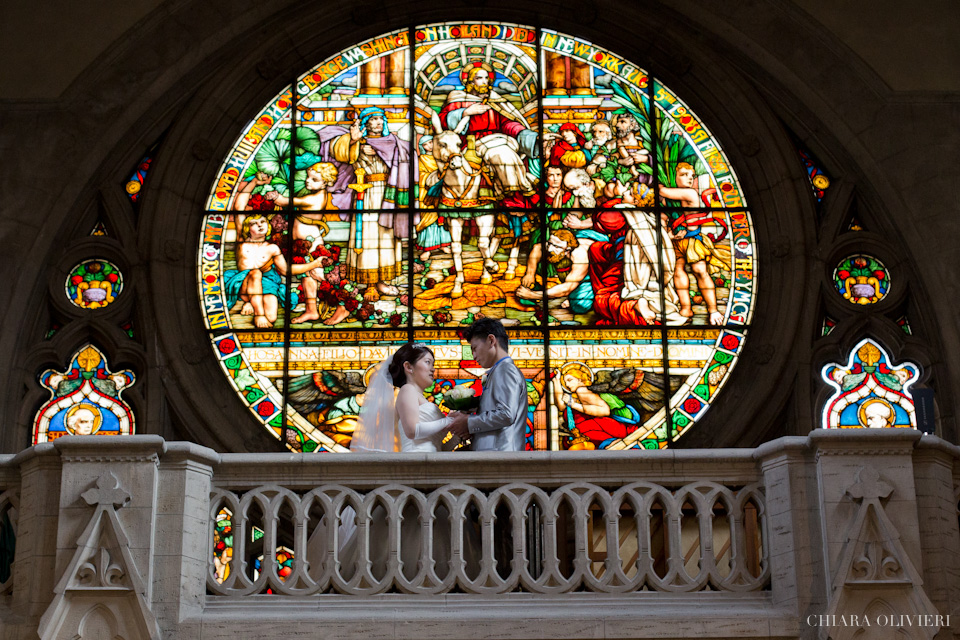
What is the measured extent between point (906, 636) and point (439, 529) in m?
1.91

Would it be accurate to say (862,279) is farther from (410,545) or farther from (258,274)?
(410,545)

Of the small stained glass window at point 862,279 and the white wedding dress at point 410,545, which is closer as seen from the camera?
the white wedding dress at point 410,545

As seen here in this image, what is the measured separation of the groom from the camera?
7.44m

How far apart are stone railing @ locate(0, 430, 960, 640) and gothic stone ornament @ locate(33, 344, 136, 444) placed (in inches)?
156

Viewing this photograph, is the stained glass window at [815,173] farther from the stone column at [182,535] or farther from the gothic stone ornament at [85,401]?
the stone column at [182,535]

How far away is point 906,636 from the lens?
6.27 metres

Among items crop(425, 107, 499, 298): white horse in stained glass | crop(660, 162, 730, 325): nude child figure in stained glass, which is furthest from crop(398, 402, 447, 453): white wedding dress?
crop(660, 162, 730, 325): nude child figure in stained glass

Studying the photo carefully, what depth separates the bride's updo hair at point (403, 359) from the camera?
7777mm

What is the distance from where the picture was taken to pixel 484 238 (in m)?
11.4

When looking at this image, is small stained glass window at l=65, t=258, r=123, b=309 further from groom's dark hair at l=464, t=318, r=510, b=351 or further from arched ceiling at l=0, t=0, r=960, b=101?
groom's dark hair at l=464, t=318, r=510, b=351

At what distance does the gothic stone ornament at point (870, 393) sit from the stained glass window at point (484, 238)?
0.72m

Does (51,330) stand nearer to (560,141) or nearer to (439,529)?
(560,141)

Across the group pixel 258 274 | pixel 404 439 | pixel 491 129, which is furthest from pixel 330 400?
pixel 404 439

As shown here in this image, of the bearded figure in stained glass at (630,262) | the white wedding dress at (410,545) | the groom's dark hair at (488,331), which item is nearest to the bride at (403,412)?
the groom's dark hair at (488,331)
